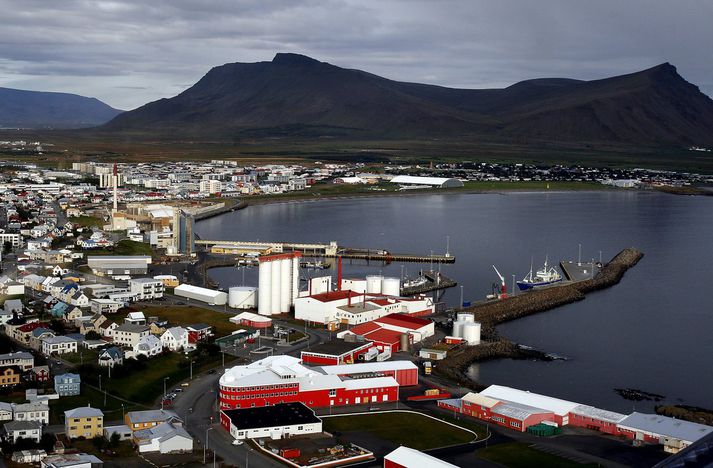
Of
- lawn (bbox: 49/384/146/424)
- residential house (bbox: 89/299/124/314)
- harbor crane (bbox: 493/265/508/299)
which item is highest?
residential house (bbox: 89/299/124/314)

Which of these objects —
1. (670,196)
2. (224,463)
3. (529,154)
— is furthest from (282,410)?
(529,154)

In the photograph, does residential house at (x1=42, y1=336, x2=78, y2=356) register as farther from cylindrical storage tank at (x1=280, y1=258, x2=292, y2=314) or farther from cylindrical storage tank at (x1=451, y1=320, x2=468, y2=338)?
cylindrical storage tank at (x1=451, y1=320, x2=468, y2=338)

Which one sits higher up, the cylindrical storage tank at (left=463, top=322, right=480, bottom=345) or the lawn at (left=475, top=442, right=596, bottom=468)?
the cylindrical storage tank at (left=463, top=322, right=480, bottom=345)

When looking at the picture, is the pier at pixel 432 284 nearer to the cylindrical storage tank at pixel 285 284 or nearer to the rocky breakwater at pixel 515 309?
the rocky breakwater at pixel 515 309

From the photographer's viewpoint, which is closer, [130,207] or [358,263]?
[358,263]

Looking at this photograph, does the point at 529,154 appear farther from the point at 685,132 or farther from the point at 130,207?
the point at 130,207

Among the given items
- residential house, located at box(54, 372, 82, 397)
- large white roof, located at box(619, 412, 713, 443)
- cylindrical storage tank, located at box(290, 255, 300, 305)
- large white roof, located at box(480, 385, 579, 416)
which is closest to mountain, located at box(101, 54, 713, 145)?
cylindrical storage tank, located at box(290, 255, 300, 305)

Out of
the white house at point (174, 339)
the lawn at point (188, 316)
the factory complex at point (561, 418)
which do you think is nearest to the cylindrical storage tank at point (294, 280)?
the lawn at point (188, 316)

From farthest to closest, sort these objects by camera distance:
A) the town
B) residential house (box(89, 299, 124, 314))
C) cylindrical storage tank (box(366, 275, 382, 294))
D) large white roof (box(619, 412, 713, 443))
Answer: cylindrical storage tank (box(366, 275, 382, 294)), residential house (box(89, 299, 124, 314)), large white roof (box(619, 412, 713, 443)), the town
